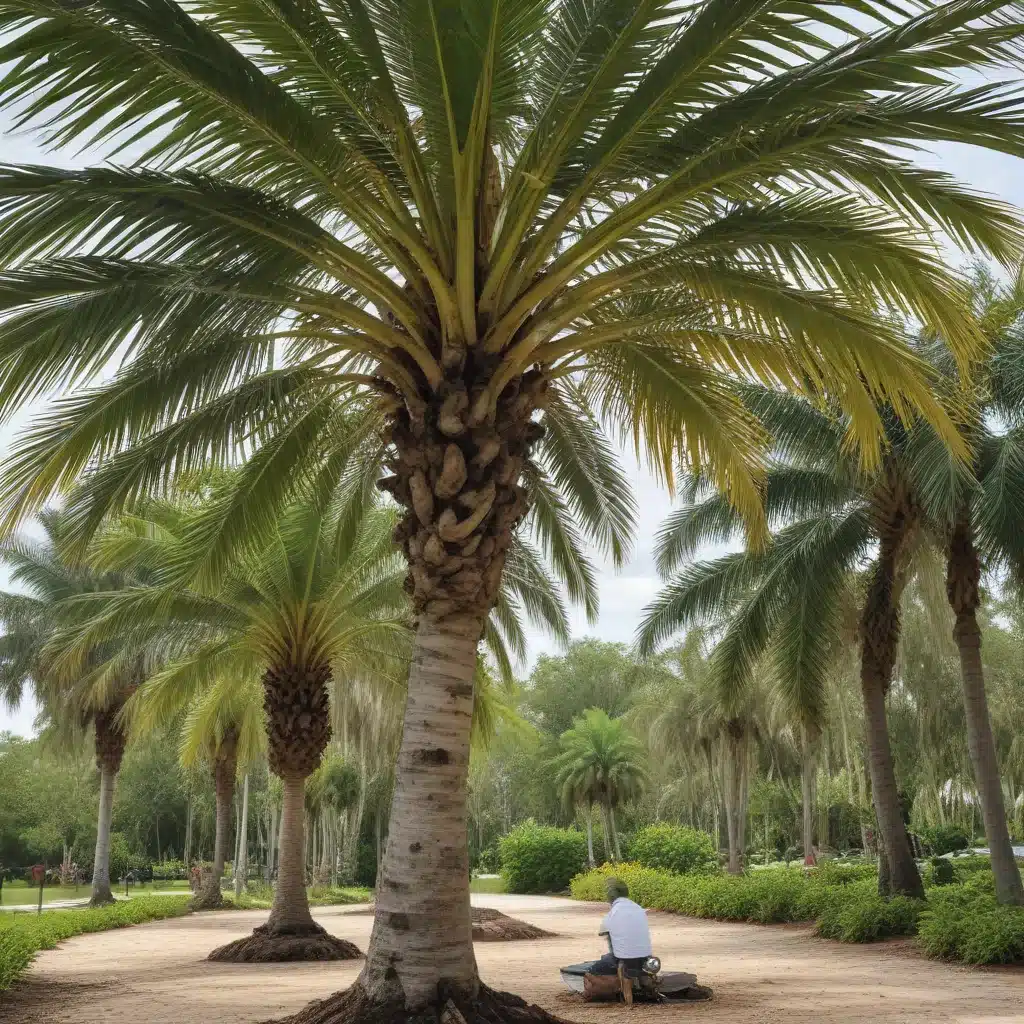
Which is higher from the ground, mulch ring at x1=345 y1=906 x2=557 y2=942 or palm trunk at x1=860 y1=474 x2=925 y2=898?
palm trunk at x1=860 y1=474 x2=925 y2=898

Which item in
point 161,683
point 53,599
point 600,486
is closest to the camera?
point 600,486

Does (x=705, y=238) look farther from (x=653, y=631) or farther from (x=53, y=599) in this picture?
(x=53, y=599)

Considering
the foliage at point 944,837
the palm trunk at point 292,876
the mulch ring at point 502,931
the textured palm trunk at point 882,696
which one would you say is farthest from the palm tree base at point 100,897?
the foliage at point 944,837

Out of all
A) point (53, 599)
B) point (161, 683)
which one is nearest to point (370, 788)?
point (53, 599)

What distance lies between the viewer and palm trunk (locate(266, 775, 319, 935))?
1460 cm

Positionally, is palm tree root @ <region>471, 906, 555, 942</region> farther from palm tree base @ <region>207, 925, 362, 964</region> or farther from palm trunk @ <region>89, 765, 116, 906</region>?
palm trunk @ <region>89, 765, 116, 906</region>

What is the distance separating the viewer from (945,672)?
28.7 metres

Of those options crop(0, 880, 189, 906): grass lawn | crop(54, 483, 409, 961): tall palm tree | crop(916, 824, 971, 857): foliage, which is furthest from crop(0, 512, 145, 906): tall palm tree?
crop(916, 824, 971, 857): foliage

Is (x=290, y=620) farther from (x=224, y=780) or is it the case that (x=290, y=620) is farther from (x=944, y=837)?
(x=944, y=837)

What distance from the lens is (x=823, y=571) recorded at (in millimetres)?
16375

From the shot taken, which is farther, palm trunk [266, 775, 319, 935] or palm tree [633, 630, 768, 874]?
palm tree [633, 630, 768, 874]

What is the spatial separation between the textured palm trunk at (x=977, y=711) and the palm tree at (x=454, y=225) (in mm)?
8124

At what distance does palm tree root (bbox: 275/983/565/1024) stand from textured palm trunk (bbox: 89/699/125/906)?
19749mm

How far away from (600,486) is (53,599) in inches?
759
